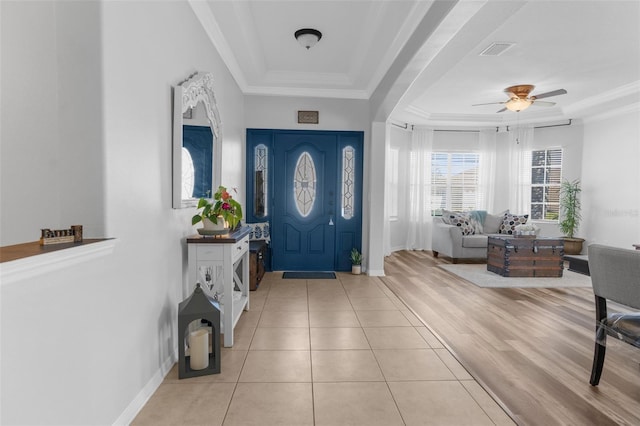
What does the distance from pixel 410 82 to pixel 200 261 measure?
9.37 feet

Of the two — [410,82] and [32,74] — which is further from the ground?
[410,82]

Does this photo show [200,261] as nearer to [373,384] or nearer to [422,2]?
[373,384]

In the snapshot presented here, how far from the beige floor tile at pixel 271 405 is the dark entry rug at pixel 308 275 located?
2.92 m

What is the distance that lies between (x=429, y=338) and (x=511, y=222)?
4.87m

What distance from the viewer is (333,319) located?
3.51 meters

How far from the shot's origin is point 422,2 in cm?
287

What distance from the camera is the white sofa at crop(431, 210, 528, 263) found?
21.2 feet

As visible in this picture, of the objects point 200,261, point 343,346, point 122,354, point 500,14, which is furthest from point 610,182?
point 122,354

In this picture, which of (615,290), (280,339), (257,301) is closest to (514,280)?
(615,290)

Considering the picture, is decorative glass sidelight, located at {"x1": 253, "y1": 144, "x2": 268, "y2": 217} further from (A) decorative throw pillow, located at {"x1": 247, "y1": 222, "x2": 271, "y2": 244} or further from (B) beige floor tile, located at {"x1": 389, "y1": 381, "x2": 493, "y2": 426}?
(B) beige floor tile, located at {"x1": 389, "y1": 381, "x2": 493, "y2": 426}

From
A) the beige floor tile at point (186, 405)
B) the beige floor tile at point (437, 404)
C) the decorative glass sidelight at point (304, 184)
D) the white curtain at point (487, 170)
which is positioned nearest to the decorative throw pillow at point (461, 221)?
the white curtain at point (487, 170)

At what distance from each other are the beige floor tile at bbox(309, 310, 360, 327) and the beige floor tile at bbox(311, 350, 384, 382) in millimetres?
585

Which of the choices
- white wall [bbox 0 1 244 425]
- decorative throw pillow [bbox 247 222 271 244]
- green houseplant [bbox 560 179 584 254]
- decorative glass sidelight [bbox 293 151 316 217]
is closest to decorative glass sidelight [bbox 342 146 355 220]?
decorative glass sidelight [bbox 293 151 316 217]

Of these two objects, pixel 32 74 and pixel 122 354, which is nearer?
pixel 32 74
